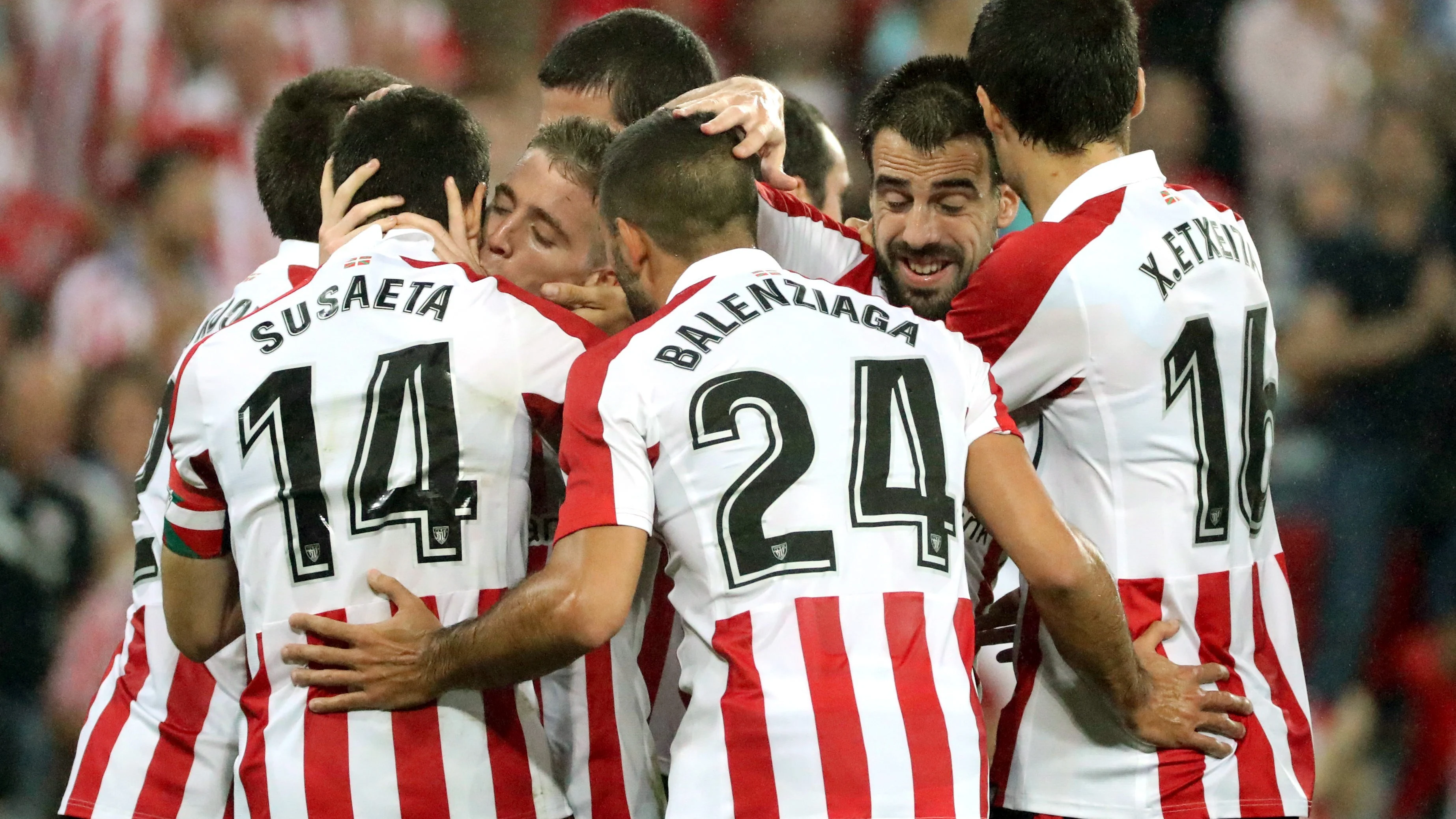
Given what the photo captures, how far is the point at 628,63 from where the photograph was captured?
3.51 meters

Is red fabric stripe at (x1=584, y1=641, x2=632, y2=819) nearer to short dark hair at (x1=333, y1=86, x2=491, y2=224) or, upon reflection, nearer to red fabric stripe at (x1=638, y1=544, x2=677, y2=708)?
red fabric stripe at (x1=638, y1=544, x2=677, y2=708)

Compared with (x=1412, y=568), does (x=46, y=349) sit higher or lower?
higher

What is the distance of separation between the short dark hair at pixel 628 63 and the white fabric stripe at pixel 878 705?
1.75 m

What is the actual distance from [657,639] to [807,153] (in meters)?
1.57

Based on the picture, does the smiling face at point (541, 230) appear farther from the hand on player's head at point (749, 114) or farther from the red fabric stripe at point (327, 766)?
the red fabric stripe at point (327, 766)

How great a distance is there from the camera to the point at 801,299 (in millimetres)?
2285

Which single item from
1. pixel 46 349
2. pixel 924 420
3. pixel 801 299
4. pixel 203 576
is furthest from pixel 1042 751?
pixel 46 349

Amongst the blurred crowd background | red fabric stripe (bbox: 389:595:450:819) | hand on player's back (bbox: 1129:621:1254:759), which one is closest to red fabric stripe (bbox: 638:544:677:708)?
red fabric stripe (bbox: 389:595:450:819)

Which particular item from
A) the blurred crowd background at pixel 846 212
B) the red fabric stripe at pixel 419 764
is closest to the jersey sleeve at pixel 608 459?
the red fabric stripe at pixel 419 764

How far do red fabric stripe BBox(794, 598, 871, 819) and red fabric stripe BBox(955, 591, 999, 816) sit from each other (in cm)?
21

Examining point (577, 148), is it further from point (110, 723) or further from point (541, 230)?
point (110, 723)

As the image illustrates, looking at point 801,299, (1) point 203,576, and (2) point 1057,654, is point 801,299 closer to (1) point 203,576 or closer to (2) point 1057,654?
(2) point 1057,654

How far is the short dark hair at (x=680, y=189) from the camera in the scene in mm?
2393

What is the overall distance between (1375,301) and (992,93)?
406cm
